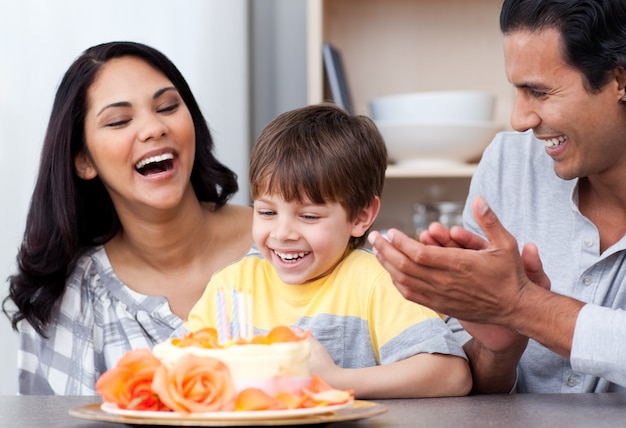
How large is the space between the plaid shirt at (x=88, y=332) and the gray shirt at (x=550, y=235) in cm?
66

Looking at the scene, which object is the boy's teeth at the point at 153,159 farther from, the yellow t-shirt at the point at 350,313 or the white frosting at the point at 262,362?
the white frosting at the point at 262,362

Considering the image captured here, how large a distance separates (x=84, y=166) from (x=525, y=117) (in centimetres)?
92

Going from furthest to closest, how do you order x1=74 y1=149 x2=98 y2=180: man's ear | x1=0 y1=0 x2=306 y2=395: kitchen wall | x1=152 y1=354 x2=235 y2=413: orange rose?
x1=0 y1=0 x2=306 y2=395: kitchen wall
x1=74 y1=149 x2=98 y2=180: man's ear
x1=152 y1=354 x2=235 y2=413: orange rose

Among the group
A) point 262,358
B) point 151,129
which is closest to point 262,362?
point 262,358

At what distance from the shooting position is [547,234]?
1.67 m

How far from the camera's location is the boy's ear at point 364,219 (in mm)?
1527

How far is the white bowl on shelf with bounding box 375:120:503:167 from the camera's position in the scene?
8.30 ft

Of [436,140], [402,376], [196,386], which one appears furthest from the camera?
[436,140]

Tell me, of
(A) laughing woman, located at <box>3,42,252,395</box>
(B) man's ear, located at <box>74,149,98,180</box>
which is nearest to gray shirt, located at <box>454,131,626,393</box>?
(A) laughing woman, located at <box>3,42,252,395</box>

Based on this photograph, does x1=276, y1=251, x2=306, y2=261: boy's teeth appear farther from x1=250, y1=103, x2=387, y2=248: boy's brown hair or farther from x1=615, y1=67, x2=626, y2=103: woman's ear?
x1=615, y1=67, x2=626, y2=103: woman's ear

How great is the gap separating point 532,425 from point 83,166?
122 cm

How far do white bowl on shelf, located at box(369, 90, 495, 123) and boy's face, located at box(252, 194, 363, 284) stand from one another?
1.14m

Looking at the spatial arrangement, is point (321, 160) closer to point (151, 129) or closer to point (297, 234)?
point (297, 234)

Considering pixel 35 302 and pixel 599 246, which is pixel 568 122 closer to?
pixel 599 246
